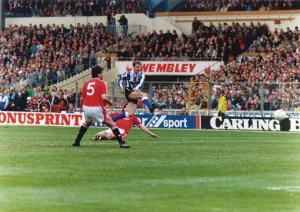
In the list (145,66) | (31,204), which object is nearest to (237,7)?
(145,66)

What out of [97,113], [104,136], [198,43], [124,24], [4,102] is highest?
[124,24]

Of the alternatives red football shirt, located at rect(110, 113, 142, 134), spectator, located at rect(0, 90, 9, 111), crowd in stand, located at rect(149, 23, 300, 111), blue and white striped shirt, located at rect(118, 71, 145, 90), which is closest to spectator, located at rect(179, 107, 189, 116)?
crowd in stand, located at rect(149, 23, 300, 111)

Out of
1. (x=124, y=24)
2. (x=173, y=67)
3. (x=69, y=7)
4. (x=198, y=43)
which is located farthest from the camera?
(x=69, y=7)

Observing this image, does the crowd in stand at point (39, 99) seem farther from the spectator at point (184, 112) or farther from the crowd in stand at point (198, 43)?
the crowd in stand at point (198, 43)

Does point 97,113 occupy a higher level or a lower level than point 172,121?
higher

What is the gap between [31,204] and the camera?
35.2 ft

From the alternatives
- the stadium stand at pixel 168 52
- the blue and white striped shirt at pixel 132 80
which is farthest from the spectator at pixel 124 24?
the blue and white striped shirt at pixel 132 80

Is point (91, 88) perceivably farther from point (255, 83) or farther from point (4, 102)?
point (4, 102)

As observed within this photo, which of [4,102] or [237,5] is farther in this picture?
[237,5]

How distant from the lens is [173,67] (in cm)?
4772

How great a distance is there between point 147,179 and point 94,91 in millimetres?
7519

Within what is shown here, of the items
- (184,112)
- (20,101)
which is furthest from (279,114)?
(20,101)

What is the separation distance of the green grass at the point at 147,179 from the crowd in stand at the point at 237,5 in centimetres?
2845

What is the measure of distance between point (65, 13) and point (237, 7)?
11684 millimetres
